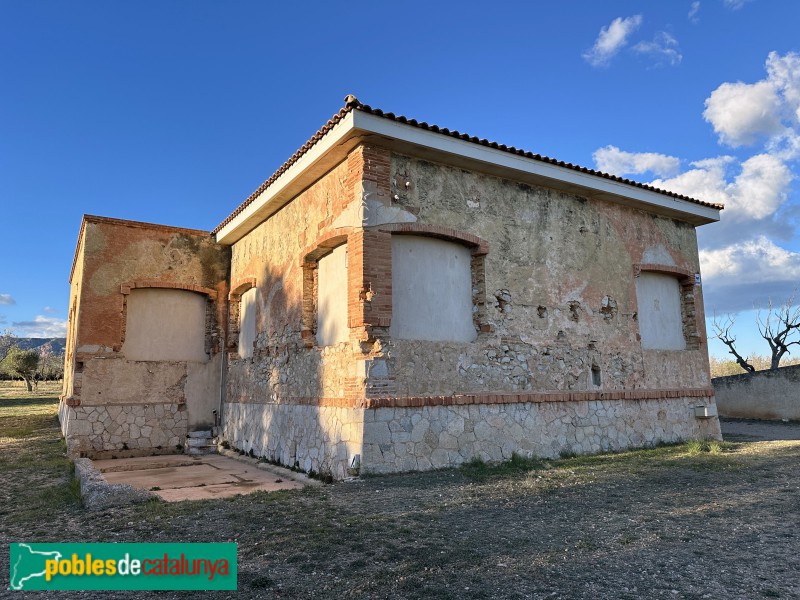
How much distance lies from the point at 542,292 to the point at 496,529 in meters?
5.10

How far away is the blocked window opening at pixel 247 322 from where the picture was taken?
36.5 feet

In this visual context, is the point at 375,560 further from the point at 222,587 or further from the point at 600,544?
the point at 600,544

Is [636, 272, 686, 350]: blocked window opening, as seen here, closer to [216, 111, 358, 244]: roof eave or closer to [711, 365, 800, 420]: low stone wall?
[216, 111, 358, 244]: roof eave

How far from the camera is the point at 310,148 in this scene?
810 centimetres

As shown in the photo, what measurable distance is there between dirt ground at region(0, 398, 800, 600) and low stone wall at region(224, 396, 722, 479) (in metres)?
0.37

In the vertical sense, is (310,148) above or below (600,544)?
above

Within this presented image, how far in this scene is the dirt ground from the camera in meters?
3.25

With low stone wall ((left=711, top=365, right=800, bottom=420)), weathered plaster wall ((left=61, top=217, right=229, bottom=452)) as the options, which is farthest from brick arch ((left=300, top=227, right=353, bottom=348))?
low stone wall ((left=711, top=365, right=800, bottom=420))

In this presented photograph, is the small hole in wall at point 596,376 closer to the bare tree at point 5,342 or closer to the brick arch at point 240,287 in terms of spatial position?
the brick arch at point 240,287

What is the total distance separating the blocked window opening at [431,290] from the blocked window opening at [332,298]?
0.82m

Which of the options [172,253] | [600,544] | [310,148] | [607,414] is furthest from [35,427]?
[600,544]

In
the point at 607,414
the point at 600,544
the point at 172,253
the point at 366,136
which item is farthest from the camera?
the point at 172,253

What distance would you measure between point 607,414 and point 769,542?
5.14m

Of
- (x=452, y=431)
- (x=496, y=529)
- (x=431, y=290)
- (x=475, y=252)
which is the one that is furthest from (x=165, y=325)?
(x=496, y=529)
